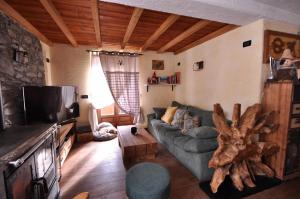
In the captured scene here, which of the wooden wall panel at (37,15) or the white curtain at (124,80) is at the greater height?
the wooden wall panel at (37,15)

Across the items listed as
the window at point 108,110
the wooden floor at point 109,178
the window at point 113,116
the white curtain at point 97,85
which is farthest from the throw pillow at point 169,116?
the white curtain at point 97,85

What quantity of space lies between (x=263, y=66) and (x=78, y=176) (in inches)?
129

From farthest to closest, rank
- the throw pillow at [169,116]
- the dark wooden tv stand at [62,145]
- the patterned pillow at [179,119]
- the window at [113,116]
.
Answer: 1. the window at [113,116]
2. the throw pillow at [169,116]
3. the patterned pillow at [179,119]
4. the dark wooden tv stand at [62,145]

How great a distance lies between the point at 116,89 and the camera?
397cm

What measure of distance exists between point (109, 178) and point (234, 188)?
5.66 ft

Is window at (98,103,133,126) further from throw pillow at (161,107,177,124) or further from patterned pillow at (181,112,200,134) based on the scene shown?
patterned pillow at (181,112,200,134)

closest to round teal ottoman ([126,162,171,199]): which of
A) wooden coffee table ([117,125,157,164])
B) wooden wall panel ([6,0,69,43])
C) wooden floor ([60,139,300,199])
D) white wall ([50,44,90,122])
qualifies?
wooden floor ([60,139,300,199])

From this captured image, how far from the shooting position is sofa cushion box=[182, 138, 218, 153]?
2.04 meters

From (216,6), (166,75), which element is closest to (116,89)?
(166,75)

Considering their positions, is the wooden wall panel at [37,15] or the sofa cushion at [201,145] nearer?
the wooden wall panel at [37,15]

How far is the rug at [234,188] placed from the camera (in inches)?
67.9

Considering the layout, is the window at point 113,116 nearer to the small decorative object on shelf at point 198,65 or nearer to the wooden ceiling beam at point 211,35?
the small decorative object on shelf at point 198,65

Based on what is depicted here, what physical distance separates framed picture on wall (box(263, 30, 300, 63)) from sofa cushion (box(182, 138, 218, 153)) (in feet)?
4.81

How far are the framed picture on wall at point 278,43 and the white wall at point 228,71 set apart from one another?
0.28ft
